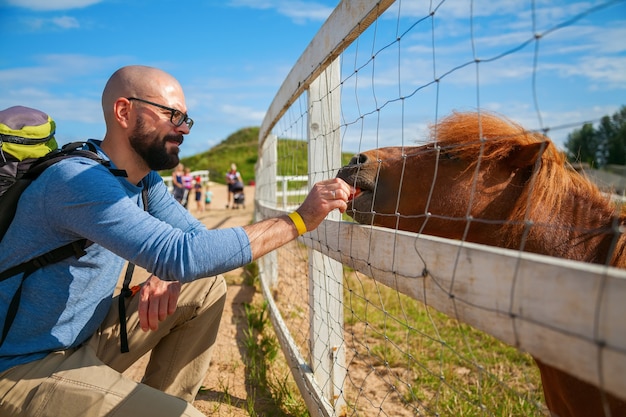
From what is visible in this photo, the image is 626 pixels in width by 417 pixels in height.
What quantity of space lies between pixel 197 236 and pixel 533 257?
4.05 feet

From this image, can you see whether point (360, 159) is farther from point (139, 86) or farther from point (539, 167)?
point (139, 86)

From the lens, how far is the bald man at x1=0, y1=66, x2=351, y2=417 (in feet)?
5.99

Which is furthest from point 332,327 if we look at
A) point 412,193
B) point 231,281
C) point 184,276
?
point 231,281

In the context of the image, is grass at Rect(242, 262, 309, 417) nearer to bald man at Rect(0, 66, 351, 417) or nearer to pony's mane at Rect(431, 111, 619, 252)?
bald man at Rect(0, 66, 351, 417)

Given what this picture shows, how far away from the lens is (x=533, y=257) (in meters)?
0.99

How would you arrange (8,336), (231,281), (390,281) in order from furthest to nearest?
(231,281), (8,336), (390,281)

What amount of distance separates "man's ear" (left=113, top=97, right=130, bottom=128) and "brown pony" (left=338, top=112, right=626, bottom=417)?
1059 millimetres

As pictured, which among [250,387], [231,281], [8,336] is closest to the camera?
[8,336]

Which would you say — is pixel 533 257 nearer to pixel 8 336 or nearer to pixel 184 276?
pixel 184 276

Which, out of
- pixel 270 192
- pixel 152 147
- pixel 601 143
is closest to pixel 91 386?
pixel 152 147

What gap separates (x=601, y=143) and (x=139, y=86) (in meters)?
2.11

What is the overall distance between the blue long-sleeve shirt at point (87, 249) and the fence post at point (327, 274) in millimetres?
925

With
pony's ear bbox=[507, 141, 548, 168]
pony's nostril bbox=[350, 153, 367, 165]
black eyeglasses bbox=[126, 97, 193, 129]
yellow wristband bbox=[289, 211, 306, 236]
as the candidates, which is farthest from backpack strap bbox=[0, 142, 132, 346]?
pony's ear bbox=[507, 141, 548, 168]

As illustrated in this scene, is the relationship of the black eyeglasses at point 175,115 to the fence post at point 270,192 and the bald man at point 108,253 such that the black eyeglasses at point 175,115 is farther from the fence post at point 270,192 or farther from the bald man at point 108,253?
the fence post at point 270,192
